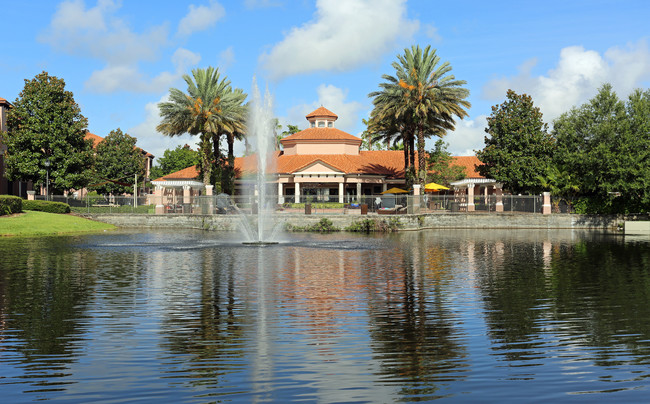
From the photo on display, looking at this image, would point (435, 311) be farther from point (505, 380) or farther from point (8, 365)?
point (8, 365)

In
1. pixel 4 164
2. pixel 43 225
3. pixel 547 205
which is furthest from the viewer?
pixel 4 164

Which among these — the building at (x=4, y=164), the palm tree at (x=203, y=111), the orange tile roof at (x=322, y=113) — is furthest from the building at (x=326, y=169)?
the building at (x=4, y=164)

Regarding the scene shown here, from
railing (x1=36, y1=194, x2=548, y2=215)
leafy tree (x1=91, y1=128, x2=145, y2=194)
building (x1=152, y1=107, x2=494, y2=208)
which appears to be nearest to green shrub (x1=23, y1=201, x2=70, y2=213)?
railing (x1=36, y1=194, x2=548, y2=215)

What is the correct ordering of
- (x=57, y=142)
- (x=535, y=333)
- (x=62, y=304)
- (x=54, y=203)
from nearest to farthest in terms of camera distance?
(x=535, y=333) → (x=62, y=304) → (x=54, y=203) → (x=57, y=142)

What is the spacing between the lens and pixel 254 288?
15891 mm

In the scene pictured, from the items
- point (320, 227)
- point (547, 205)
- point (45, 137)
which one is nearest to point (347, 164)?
point (547, 205)

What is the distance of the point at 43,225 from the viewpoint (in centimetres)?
4184

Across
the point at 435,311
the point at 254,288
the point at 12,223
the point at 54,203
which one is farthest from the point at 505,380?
the point at 54,203

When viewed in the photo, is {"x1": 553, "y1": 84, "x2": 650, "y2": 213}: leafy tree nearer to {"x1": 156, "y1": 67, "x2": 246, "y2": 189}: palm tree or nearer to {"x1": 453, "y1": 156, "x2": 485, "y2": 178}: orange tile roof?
{"x1": 453, "y1": 156, "x2": 485, "y2": 178}: orange tile roof

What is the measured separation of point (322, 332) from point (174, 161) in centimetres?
9666

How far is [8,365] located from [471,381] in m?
Answer: 6.38

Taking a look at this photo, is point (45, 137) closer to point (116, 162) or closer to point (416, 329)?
point (116, 162)

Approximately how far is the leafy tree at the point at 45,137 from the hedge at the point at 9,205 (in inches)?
464

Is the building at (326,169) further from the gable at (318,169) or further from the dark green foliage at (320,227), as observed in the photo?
the dark green foliage at (320,227)
